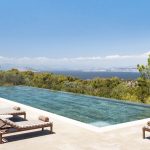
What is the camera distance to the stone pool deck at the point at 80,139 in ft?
27.5

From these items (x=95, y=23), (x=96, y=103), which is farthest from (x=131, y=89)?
(x=95, y=23)

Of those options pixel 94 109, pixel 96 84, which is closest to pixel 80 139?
pixel 94 109

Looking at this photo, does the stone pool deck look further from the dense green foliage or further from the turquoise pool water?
the dense green foliage

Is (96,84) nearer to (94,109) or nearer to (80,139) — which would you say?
(94,109)

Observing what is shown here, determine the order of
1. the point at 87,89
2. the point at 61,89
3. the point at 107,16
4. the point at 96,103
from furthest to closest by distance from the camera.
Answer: the point at 107,16 → the point at 61,89 → the point at 87,89 → the point at 96,103

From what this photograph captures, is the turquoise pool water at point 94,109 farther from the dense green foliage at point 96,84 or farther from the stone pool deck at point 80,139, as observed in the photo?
the stone pool deck at point 80,139

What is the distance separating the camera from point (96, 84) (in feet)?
84.9

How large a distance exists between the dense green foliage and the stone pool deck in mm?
8536

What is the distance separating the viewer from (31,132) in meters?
9.98

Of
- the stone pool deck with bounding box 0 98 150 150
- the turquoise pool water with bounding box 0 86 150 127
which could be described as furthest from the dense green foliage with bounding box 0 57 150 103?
the stone pool deck with bounding box 0 98 150 150

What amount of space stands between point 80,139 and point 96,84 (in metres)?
16.8

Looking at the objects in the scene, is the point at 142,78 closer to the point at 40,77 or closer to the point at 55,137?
the point at 55,137

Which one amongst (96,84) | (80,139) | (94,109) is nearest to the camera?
(80,139)

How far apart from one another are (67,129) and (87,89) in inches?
540
